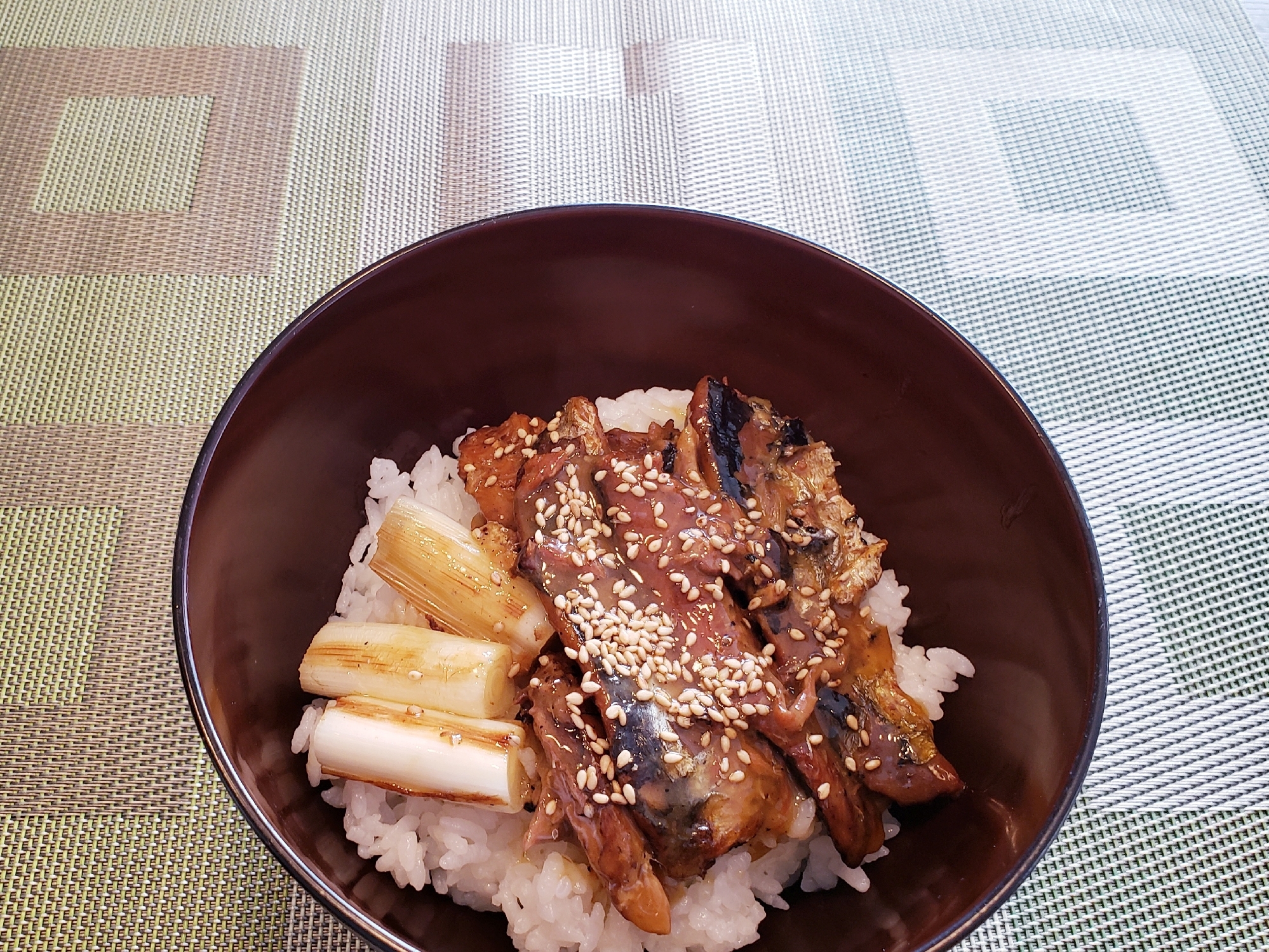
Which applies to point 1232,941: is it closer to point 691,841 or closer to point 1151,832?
point 1151,832

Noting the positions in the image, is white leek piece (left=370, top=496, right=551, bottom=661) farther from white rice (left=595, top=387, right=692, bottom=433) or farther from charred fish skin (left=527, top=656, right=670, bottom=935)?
white rice (left=595, top=387, right=692, bottom=433)

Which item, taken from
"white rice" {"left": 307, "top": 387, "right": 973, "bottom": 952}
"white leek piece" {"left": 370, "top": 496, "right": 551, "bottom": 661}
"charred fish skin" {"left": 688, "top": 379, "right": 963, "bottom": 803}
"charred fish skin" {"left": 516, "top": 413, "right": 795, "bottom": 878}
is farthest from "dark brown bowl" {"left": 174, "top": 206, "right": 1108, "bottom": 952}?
"charred fish skin" {"left": 516, "top": 413, "right": 795, "bottom": 878}

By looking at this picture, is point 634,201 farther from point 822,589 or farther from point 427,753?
point 427,753

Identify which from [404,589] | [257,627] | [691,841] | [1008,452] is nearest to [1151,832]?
[1008,452]

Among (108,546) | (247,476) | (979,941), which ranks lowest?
(979,941)

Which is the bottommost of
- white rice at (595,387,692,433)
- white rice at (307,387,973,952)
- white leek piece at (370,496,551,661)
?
white rice at (307,387,973,952)
